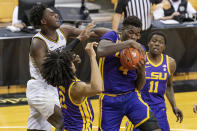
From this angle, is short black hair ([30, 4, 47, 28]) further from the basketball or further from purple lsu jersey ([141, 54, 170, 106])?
purple lsu jersey ([141, 54, 170, 106])

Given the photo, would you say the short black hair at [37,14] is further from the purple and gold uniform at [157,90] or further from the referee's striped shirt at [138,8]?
the referee's striped shirt at [138,8]

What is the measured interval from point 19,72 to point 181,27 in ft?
10.9

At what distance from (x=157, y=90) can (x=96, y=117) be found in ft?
7.45

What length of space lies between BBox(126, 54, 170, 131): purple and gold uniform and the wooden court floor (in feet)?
5.21

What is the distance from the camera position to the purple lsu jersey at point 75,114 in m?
4.60

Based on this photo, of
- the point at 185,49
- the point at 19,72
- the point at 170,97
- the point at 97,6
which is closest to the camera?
the point at 170,97

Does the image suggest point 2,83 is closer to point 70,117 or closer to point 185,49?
point 185,49

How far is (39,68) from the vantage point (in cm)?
512

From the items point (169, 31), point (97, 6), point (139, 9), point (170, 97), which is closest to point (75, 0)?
point (97, 6)

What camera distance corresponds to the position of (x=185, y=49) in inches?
363

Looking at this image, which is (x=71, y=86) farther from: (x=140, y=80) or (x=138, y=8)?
(x=138, y=8)

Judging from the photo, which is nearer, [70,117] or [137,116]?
[70,117]

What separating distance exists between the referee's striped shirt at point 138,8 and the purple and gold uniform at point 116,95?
2.62 meters

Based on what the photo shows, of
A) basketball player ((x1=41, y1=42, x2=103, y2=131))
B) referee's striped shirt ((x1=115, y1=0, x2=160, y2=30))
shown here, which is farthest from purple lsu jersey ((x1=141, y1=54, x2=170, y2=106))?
referee's striped shirt ((x1=115, y1=0, x2=160, y2=30))
